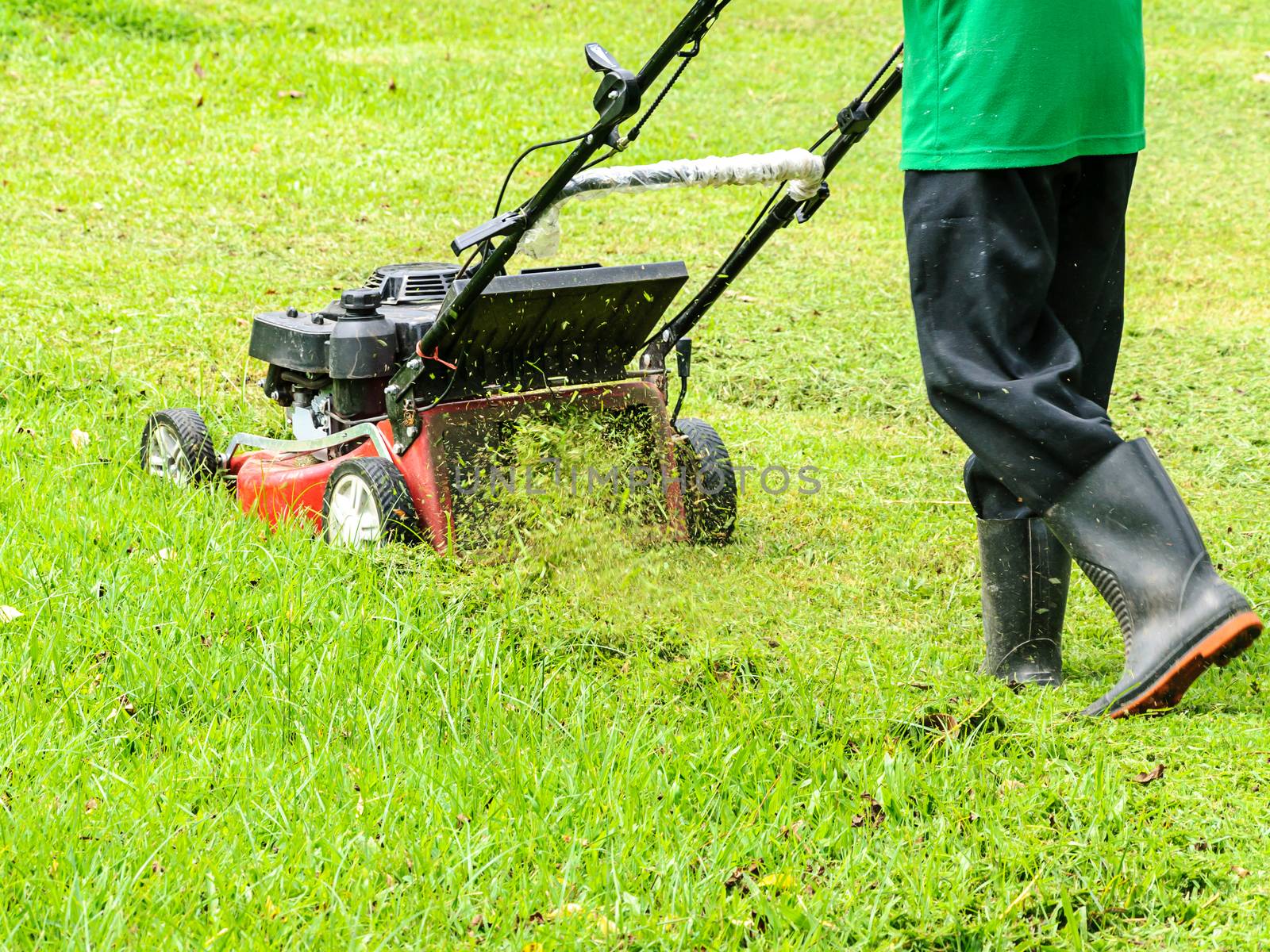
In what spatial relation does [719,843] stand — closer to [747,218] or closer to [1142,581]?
[1142,581]

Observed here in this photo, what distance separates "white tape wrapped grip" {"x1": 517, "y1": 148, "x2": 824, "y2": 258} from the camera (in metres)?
2.69

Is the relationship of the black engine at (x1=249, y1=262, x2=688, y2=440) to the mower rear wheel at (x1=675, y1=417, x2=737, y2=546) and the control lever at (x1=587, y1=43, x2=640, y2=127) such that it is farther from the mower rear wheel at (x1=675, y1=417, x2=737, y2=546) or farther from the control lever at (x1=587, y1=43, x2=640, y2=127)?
the control lever at (x1=587, y1=43, x2=640, y2=127)

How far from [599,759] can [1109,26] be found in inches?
59.9

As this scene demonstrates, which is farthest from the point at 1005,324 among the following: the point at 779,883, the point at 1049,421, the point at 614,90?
the point at 779,883

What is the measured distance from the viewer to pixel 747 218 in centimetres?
754

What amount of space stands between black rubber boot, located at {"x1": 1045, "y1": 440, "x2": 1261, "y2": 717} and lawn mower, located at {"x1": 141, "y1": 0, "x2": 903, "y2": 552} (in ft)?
3.12

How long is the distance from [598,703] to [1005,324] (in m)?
0.97

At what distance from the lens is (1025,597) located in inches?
101

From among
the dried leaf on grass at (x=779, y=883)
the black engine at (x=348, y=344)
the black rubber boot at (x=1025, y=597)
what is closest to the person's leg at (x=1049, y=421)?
the black rubber boot at (x=1025, y=597)

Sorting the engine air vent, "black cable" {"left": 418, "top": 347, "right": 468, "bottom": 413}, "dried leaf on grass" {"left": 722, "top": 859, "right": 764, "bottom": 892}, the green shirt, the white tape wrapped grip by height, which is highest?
the green shirt

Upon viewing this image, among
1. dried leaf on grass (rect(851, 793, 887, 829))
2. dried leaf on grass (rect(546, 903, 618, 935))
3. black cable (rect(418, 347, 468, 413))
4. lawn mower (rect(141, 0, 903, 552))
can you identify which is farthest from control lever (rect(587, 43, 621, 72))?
dried leaf on grass (rect(546, 903, 618, 935))

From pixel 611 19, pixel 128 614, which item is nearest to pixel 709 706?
pixel 128 614

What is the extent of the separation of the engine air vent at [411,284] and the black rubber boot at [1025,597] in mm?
1583

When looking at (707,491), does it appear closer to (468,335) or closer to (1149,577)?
(468,335)
